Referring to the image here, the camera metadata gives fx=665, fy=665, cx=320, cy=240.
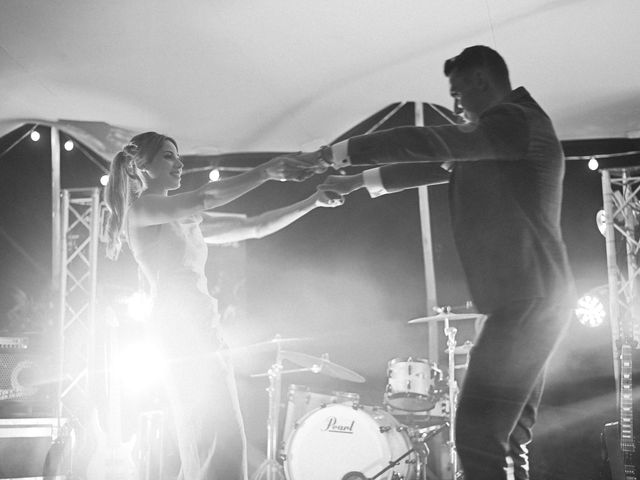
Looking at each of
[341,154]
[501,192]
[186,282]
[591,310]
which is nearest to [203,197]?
[186,282]

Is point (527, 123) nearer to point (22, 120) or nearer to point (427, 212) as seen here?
point (427, 212)

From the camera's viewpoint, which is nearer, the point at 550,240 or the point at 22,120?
the point at 550,240

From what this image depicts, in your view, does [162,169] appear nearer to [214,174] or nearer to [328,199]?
[328,199]

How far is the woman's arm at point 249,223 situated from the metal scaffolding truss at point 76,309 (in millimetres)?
2918

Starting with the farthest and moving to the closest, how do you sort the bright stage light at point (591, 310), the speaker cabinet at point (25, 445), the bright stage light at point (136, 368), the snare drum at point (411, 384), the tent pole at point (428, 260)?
the tent pole at point (428, 260), the bright stage light at point (591, 310), the bright stage light at point (136, 368), the snare drum at point (411, 384), the speaker cabinet at point (25, 445)

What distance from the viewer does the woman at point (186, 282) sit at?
2863 mm

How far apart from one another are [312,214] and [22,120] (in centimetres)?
311

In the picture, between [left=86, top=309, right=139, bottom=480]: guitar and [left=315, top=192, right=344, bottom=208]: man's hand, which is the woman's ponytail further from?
[left=86, top=309, right=139, bottom=480]: guitar

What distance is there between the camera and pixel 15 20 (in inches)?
203

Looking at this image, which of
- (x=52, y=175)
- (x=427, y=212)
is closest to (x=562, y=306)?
(x=427, y=212)

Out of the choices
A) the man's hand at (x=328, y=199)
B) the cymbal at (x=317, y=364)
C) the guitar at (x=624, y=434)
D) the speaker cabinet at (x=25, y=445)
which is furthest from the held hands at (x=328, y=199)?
the speaker cabinet at (x=25, y=445)

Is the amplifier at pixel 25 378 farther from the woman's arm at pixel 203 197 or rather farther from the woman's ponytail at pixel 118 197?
the woman's arm at pixel 203 197

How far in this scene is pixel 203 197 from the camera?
3074 mm

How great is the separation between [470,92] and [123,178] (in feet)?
5.90
